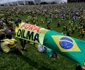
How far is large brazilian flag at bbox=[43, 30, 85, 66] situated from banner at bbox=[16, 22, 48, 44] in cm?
47

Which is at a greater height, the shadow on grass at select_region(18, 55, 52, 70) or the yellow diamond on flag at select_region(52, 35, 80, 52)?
the yellow diamond on flag at select_region(52, 35, 80, 52)

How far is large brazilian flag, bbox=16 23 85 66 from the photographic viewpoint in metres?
11.1

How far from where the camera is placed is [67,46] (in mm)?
11430

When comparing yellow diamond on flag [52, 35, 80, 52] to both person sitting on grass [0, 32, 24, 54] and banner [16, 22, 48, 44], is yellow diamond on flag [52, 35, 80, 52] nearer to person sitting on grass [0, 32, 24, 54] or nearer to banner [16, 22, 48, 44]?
banner [16, 22, 48, 44]

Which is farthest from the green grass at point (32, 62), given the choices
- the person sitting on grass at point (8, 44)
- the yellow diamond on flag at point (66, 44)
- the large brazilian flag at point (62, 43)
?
the yellow diamond on flag at point (66, 44)

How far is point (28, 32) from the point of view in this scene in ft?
43.4

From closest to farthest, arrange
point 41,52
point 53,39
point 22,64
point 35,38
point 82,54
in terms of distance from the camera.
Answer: point 82,54, point 53,39, point 35,38, point 22,64, point 41,52

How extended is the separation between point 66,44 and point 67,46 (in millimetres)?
116

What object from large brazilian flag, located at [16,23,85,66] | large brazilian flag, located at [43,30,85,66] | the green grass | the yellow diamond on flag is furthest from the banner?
the green grass

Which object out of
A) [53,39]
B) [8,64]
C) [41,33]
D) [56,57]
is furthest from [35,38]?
[56,57]

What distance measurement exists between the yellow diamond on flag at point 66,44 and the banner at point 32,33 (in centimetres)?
100

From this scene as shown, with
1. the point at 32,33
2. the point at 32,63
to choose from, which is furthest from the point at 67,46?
the point at 32,63

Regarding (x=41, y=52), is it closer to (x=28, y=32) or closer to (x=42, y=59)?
(x=42, y=59)

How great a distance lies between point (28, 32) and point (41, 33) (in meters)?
0.95
